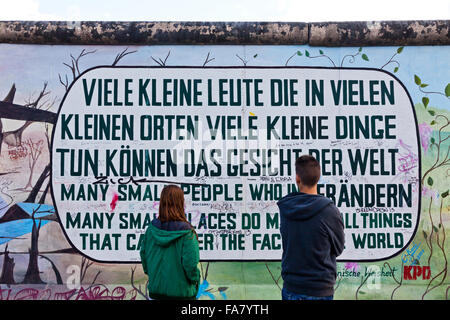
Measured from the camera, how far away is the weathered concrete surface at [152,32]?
409cm

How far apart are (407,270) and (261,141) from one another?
1.84 meters

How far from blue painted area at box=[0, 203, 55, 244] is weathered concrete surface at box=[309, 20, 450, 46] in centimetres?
305

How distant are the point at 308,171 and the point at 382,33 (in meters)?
2.32

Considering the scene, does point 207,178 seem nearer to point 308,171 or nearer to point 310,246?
point 308,171

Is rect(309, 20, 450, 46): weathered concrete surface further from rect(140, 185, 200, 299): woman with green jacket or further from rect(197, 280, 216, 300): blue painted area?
rect(197, 280, 216, 300): blue painted area

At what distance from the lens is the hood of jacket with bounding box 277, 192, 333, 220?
2.32 meters

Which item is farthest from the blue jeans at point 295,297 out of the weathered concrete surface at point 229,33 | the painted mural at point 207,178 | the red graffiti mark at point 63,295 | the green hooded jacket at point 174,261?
the weathered concrete surface at point 229,33

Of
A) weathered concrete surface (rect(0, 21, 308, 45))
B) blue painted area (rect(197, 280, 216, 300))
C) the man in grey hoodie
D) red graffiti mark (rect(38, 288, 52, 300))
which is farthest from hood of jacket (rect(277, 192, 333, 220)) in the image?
red graffiti mark (rect(38, 288, 52, 300))

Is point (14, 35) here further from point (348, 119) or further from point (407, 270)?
point (407, 270)

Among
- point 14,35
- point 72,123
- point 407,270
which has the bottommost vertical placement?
point 407,270

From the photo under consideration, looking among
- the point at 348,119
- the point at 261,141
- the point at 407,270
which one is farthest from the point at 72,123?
the point at 407,270

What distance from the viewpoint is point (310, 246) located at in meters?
2.30

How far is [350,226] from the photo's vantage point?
13.1ft

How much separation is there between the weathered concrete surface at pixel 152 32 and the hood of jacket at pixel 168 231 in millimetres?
2105
